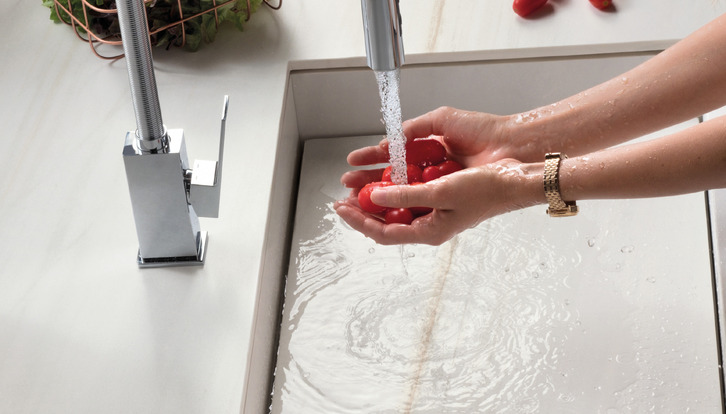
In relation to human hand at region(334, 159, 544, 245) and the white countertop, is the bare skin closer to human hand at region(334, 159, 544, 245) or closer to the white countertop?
human hand at region(334, 159, 544, 245)

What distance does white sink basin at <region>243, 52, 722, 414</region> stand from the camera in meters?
1.05

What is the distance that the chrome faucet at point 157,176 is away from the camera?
92 cm

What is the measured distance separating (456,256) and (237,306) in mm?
374

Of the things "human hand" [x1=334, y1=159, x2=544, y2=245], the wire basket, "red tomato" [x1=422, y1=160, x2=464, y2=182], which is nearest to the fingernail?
"human hand" [x1=334, y1=159, x2=544, y2=245]

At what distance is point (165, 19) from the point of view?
1.38 metres

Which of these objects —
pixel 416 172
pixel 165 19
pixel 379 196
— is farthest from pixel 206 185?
pixel 165 19

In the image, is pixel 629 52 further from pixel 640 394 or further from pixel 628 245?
pixel 640 394

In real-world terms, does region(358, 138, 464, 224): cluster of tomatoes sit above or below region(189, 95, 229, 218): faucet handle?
above

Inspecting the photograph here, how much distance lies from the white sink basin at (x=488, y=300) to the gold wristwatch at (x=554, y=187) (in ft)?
0.54

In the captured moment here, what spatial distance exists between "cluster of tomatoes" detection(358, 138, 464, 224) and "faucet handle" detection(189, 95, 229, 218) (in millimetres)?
248

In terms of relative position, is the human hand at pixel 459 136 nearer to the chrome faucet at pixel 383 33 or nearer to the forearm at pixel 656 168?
the forearm at pixel 656 168

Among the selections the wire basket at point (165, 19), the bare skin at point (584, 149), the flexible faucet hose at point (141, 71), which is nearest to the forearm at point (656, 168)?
the bare skin at point (584, 149)

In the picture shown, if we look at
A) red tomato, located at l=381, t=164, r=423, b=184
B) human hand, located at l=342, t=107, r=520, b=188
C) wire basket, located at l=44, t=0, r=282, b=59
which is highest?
wire basket, located at l=44, t=0, r=282, b=59

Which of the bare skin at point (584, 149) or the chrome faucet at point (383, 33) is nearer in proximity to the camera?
the chrome faucet at point (383, 33)
